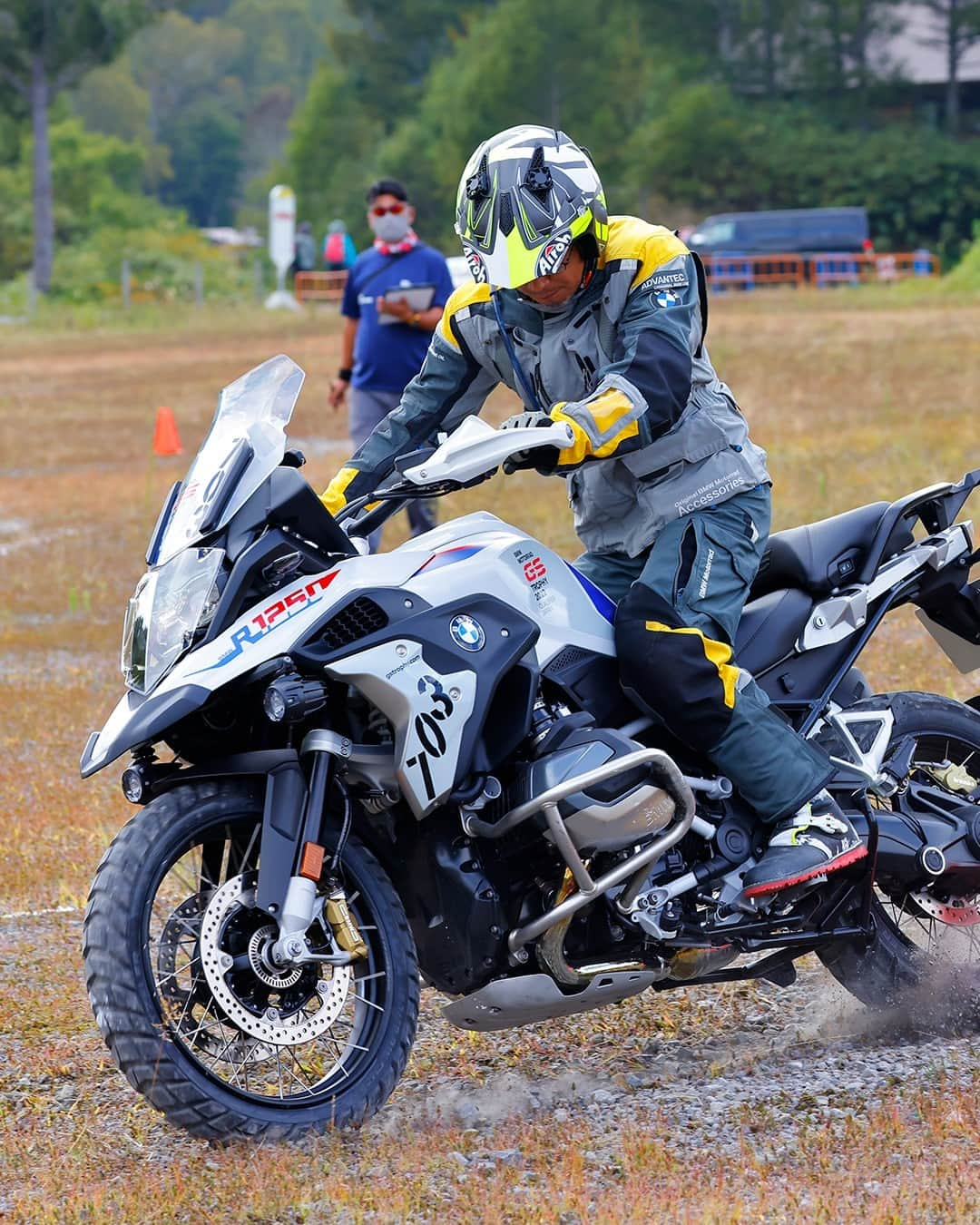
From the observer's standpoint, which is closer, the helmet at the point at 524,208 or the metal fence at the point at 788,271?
the helmet at the point at 524,208

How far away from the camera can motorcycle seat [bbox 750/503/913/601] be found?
511 centimetres

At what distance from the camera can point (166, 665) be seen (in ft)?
13.8

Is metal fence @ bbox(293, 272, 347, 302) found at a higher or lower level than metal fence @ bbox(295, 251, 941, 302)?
lower

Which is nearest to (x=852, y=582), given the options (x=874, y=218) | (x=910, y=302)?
(x=910, y=302)

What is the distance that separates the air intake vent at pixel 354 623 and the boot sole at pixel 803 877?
3.85ft

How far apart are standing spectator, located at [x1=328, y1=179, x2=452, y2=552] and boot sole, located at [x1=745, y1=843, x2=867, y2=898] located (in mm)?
6755

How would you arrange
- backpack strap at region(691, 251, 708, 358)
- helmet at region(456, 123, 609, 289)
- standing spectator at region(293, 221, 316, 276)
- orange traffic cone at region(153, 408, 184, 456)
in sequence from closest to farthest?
helmet at region(456, 123, 609, 289)
backpack strap at region(691, 251, 708, 358)
orange traffic cone at region(153, 408, 184, 456)
standing spectator at region(293, 221, 316, 276)

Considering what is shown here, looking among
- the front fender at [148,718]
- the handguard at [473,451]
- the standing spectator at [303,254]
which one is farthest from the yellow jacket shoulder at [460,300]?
the standing spectator at [303,254]

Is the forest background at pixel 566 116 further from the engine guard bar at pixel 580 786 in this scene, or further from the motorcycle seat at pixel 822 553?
the engine guard bar at pixel 580 786

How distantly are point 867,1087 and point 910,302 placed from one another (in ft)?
122

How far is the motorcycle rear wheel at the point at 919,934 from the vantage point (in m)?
5.21

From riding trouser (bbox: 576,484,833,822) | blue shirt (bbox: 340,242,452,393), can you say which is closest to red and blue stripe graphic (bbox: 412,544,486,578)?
riding trouser (bbox: 576,484,833,822)

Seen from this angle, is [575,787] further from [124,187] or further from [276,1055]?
[124,187]

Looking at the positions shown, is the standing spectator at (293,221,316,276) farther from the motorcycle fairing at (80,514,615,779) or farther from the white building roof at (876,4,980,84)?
the motorcycle fairing at (80,514,615,779)
